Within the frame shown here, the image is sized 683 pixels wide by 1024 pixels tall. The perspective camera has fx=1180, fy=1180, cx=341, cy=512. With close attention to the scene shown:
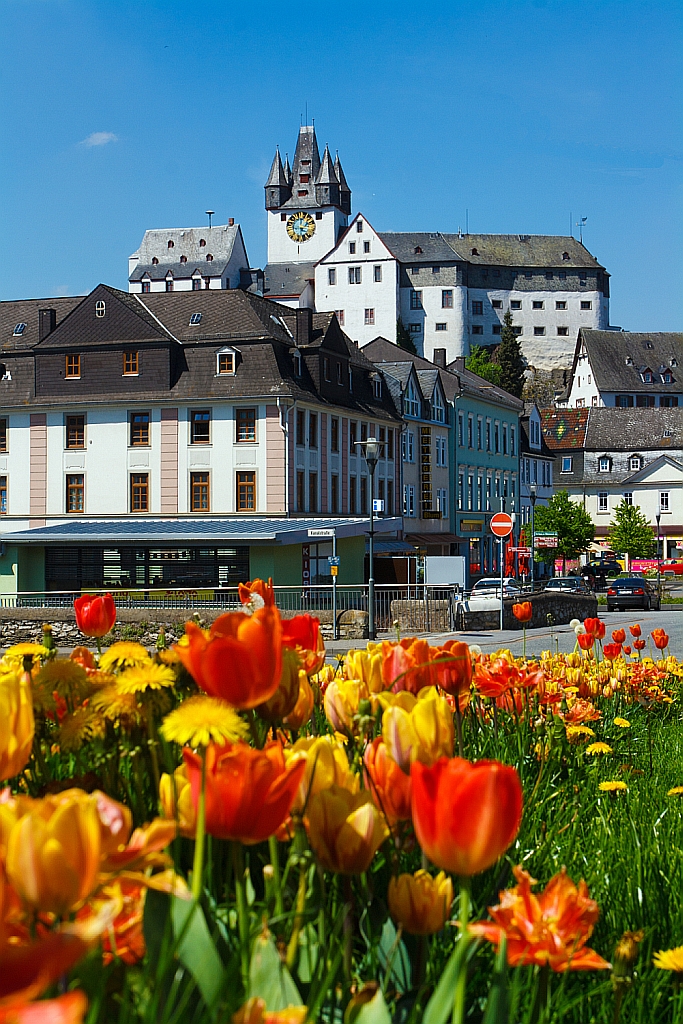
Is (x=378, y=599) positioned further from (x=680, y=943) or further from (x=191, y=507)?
(x=680, y=943)

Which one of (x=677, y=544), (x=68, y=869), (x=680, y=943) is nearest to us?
(x=68, y=869)

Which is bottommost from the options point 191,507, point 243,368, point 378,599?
point 378,599

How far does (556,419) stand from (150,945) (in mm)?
105706

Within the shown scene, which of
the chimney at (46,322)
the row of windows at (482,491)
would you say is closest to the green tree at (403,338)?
the row of windows at (482,491)

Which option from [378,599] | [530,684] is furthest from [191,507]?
[530,684]

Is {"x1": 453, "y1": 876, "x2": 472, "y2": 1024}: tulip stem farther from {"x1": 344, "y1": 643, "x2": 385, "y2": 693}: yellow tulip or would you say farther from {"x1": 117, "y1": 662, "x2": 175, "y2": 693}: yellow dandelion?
{"x1": 344, "y1": 643, "x2": 385, "y2": 693}: yellow tulip

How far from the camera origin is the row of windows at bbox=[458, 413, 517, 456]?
66188mm

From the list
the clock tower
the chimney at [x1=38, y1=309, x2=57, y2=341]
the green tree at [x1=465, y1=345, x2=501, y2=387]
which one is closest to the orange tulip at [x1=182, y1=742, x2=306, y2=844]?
the chimney at [x1=38, y1=309, x2=57, y2=341]

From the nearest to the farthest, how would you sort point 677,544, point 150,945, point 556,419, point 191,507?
point 150,945 < point 191,507 < point 677,544 < point 556,419

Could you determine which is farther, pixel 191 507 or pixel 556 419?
pixel 556 419

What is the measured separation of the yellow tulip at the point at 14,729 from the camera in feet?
6.06

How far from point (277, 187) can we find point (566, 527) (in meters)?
87.3

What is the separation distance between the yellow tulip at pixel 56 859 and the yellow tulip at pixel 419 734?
0.96 metres

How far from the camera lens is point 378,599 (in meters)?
32.7
